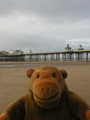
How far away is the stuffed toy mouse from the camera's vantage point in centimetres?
153

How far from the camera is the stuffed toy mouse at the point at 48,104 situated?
1529mm

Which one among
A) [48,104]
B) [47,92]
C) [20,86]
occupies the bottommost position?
[20,86]

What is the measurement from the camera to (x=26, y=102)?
1821 mm

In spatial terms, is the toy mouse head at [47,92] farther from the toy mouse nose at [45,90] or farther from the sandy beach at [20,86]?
the sandy beach at [20,86]

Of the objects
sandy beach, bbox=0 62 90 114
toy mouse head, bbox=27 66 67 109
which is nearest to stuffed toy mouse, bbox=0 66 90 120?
toy mouse head, bbox=27 66 67 109

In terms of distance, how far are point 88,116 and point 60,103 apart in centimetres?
38

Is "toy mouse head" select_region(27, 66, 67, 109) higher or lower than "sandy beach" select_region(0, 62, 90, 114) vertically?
higher

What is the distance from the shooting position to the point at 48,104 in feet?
5.03

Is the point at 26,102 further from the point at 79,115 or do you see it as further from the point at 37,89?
the point at 79,115

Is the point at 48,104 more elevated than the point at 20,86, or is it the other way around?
the point at 48,104

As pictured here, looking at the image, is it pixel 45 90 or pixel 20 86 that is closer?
pixel 45 90

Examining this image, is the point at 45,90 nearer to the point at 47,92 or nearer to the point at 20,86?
the point at 47,92

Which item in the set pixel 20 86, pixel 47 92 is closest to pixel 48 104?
pixel 47 92

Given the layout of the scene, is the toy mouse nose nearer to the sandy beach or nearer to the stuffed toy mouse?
the stuffed toy mouse
